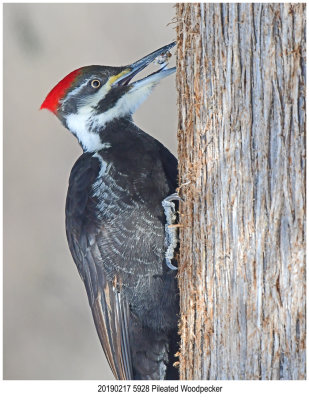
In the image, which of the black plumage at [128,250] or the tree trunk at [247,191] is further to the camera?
the black plumage at [128,250]

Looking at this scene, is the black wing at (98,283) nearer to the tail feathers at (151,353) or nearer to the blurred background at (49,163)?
the tail feathers at (151,353)

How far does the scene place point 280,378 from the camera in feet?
7.11

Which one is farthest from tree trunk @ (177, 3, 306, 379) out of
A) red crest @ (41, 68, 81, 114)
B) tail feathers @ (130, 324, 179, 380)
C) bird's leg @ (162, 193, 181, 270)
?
red crest @ (41, 68, 81, 114)

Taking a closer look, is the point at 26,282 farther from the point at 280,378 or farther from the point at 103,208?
the point at 280,378

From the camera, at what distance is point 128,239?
3.10m

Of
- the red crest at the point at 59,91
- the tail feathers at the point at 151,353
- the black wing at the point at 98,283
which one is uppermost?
the red crest at the point at 59,91

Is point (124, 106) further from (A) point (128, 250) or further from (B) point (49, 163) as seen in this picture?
(B) point (49, 163)

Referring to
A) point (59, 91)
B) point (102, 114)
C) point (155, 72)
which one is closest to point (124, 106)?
point (102, 114)

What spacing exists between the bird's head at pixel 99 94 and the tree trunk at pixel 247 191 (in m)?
1.01

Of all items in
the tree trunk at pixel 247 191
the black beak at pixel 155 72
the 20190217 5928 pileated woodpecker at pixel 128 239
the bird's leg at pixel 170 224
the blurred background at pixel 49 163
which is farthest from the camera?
the blurred background at pixel 49 163

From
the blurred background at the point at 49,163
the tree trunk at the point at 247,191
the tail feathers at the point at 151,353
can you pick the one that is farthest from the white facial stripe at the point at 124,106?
the blurred background at the point at 49,163

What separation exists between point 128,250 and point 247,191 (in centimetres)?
108

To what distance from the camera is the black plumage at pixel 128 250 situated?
10.0ft

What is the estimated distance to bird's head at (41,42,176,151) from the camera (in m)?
3.43
